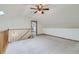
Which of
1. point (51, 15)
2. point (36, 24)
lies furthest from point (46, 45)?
point (51, 15)

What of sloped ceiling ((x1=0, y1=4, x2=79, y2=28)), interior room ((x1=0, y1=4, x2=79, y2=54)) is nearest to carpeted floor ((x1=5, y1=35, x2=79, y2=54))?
interior room ((x1=0, y1=4, x2=79, y2=54))

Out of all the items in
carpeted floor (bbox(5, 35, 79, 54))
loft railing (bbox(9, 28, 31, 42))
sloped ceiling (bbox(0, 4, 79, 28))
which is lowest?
carpeted floor (bbox(5, 35, 79, 54))

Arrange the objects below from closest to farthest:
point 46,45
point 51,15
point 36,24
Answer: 1. point 51,15
2. point 36,24
3. point 46,45

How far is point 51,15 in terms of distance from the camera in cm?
112

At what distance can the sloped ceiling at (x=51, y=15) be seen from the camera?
41.5 inches

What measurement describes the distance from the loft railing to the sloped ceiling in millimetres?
129

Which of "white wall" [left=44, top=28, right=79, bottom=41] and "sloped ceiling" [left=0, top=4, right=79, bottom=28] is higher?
"sloped ceiling" [left=0, top=4, right=79, bottom=28]

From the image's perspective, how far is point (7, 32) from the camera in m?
1.12

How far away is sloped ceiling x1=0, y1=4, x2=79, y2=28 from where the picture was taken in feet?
3.46

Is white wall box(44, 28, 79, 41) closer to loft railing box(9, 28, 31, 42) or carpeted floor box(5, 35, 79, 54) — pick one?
carpeted floor box(5, 35, 79, 54)

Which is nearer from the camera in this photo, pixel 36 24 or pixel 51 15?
pixel 51 15

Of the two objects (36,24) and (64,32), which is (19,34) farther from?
(64,32)

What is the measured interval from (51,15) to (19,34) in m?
0.43
